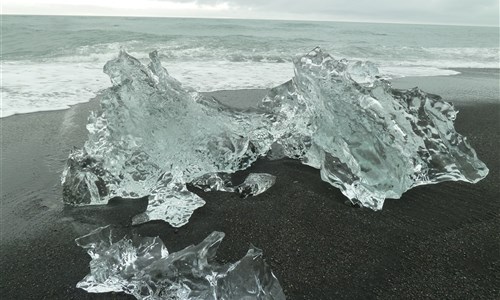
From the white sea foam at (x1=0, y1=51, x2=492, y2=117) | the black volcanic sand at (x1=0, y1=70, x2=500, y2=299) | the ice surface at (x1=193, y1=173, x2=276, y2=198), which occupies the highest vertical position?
the white sea foam at (x1=0, y1=51, x2=492, y2=117)

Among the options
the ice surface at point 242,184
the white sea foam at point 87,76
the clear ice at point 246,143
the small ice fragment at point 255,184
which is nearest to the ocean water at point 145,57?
the white sea foam at point 87,76

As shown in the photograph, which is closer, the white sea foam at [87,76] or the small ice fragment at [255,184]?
the small ice fragment at [255,184]

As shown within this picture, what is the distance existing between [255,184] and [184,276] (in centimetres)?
116

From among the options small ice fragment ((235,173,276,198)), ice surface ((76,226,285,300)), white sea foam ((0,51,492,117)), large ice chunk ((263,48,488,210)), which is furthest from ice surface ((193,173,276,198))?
white sea foam ((0,51,492,117))

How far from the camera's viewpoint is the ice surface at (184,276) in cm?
154

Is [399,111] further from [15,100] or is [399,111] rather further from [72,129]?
[15,100]

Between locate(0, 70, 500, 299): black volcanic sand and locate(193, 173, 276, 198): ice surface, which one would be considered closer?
locate(0, 70, 500, 299): black volcanic sand

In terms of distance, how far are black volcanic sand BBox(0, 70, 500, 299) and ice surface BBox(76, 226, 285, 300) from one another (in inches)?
4.3

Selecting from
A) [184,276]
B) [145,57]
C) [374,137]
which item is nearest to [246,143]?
[374,137]

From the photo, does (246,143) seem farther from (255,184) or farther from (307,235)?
(307,235)

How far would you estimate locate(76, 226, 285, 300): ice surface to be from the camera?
5.05 ft

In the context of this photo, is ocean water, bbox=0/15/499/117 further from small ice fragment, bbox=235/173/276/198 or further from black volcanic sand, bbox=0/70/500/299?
small ice fragment, bbox=235/173/276/198

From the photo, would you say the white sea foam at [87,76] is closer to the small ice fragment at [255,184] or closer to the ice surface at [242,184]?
the ice surface at [242,184]

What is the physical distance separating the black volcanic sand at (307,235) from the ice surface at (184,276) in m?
0.11
